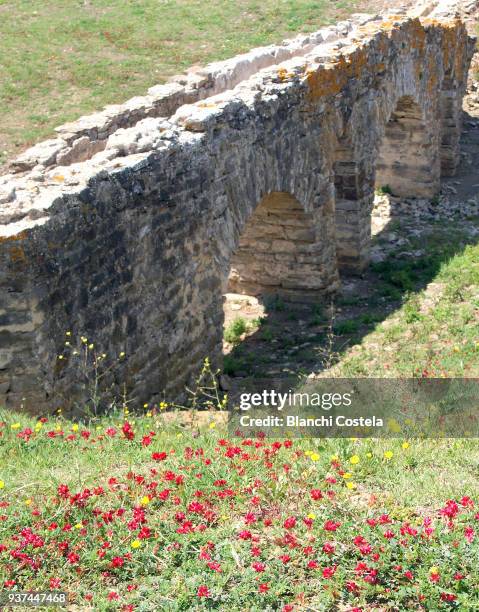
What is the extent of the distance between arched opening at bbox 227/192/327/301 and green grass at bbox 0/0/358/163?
712 cm

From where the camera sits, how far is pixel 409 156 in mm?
15297

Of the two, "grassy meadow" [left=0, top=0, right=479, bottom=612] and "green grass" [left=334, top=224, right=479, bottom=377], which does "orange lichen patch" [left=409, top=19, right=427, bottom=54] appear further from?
"grassy meadow" [left=0, top=0, right=479, bottom=612]

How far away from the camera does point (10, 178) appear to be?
6930mm

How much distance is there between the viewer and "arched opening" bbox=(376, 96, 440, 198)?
14797mm

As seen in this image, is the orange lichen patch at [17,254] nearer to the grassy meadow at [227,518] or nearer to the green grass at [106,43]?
the grassy meadow at [227,518]

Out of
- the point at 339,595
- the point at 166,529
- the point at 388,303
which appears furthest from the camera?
the point at 388,303

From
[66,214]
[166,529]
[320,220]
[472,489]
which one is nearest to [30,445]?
[166,529]

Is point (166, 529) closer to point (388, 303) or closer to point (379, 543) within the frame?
point (379, 543)

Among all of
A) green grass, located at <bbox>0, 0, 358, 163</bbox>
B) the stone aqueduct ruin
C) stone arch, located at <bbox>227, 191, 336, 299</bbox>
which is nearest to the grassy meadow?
the stone aqueduct ruin

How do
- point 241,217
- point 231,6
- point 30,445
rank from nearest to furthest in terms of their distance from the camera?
point 30,445
point 241,217
point 231,6

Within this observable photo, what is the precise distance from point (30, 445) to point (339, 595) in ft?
7.26

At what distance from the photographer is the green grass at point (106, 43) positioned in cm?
1839

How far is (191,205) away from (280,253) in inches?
138

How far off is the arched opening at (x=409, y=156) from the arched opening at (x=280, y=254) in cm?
490
